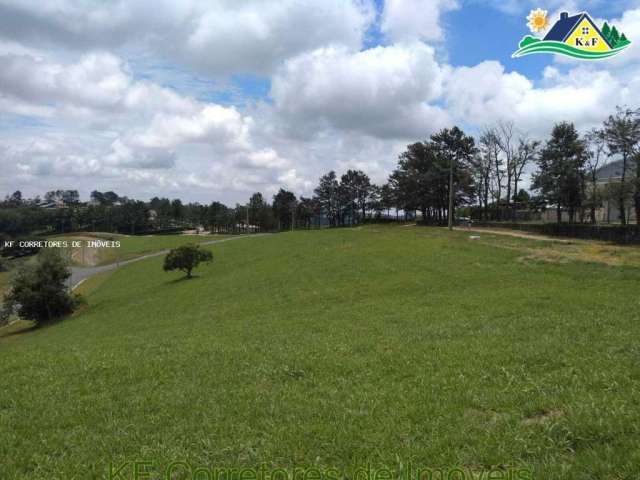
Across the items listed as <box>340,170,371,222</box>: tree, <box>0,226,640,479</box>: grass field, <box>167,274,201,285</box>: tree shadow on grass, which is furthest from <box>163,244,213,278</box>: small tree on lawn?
<box>340,170,371,222</box>: tree

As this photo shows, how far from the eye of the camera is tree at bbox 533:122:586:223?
50.2 meters

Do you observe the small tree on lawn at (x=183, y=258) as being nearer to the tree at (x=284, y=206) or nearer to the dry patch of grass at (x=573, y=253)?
the dry patch of grass at (x=573, y=253)

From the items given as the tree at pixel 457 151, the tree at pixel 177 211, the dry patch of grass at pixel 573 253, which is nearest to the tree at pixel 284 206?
the tree at pixel 177 211

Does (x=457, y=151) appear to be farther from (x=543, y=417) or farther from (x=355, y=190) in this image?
(x=543, y=417)

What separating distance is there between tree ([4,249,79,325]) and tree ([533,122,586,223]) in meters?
51.6

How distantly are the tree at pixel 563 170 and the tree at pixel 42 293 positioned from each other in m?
51.6

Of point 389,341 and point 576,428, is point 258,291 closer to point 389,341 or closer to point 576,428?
point 389,341

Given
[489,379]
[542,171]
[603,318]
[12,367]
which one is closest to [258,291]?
[12,367]

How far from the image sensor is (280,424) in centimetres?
566

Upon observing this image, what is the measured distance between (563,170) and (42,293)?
178 ft

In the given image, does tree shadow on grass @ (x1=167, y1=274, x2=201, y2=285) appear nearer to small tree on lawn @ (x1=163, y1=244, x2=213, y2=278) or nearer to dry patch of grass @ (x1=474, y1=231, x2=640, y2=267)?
small tree on lawn @ (x1=163, y1=244, x2=213, y2=278)

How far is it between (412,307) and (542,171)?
146 feet

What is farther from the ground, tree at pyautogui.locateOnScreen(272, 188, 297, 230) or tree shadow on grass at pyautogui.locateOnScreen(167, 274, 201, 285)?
tree at pyautogui.locateOnScreen(272, 188, 297, 230)

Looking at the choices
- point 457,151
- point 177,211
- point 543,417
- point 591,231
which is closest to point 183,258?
point 591,231
